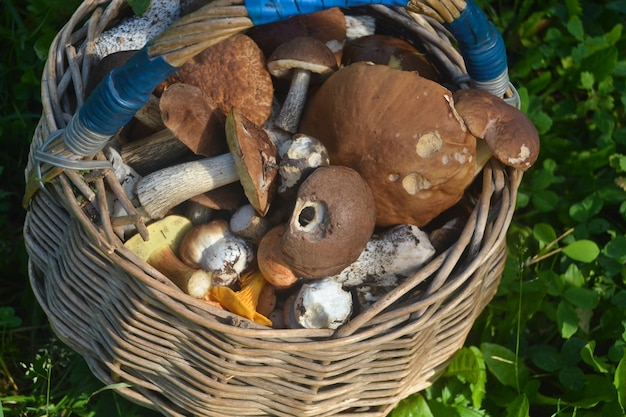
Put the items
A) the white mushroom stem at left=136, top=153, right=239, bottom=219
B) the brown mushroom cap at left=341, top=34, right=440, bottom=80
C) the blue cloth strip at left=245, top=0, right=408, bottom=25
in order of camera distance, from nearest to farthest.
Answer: the blue cloth strip at left=245, top=0, right=408, bottom=25 < the white mushroom stem at left=136, top=153, right=239, bottom=219 < the brown mushroom cap at left=341, top=34, right=440, bottom=80

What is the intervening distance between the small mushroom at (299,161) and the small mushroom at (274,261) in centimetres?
13

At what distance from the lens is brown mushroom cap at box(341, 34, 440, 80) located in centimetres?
216

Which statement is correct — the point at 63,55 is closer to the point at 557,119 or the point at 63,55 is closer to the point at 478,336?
the point at 478,336

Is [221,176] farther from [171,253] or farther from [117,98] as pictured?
[117,98]

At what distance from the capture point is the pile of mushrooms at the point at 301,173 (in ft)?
5.96

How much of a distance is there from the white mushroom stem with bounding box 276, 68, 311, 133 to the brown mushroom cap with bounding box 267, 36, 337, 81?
0.09 feet

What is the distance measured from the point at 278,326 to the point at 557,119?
1.76 meters

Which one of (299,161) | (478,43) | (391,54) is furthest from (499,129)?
(299,161)

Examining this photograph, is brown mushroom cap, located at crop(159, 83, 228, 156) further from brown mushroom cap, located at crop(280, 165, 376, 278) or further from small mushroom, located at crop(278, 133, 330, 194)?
brown mushroom cap, located at crop(280, 165, 376, 278)

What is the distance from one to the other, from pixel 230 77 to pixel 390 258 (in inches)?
28.2

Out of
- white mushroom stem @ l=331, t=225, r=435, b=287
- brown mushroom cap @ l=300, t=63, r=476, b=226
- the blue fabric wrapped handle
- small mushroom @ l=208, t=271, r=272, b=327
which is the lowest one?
white mushroom stem @ l=331, t=225, r=435, b=287

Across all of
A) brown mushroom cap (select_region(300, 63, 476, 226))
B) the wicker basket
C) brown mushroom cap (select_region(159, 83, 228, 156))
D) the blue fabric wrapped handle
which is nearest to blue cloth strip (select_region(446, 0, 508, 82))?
the blue fabric wrapped handle

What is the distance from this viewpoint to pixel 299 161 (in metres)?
1.87

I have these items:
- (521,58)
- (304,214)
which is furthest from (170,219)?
(521,58)
